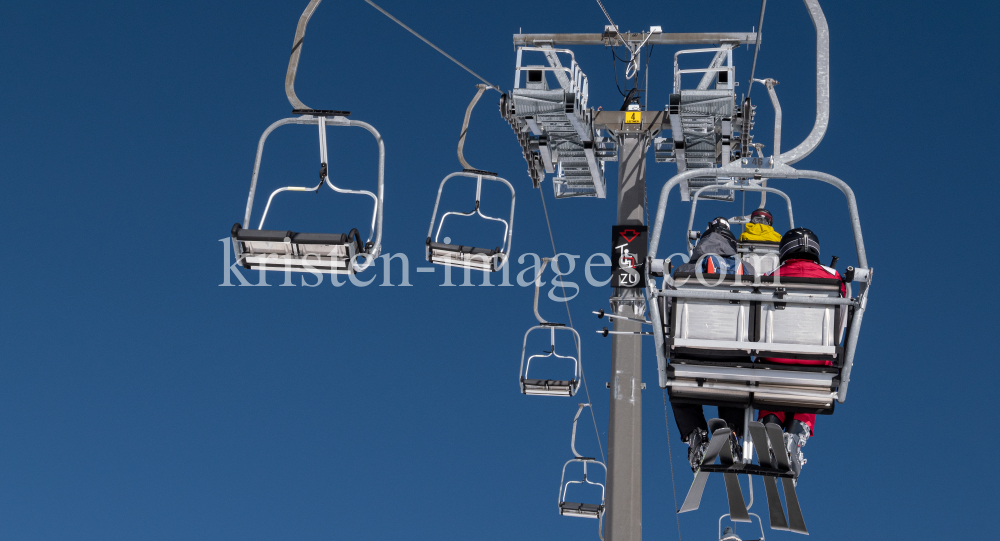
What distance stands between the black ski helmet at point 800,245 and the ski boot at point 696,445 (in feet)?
3.86

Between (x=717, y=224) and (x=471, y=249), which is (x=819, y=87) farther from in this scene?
(x=471, y=249)

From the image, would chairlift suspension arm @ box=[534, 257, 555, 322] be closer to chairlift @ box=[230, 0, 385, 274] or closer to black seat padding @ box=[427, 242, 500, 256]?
black seat padding @ box=[427, 242, 500, 256]

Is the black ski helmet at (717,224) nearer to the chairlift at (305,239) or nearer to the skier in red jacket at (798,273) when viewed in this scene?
the skier in red jacket at (798,273)

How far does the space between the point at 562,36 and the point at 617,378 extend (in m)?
3.26

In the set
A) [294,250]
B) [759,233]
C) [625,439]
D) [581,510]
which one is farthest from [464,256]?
[581,510]

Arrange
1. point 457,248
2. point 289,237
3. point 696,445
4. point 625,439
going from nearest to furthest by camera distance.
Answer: point 289,237 → point 696,445 → point 457,248 → point 625,439

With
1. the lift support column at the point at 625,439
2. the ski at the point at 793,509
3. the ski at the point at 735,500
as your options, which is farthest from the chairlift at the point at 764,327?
the lift support column at the point at 625,439

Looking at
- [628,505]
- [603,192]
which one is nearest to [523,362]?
[603,192]

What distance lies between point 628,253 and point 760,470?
2302mm

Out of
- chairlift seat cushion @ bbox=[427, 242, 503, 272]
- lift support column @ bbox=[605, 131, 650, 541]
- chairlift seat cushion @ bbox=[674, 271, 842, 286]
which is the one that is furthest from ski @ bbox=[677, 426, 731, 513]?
chairlift seat cushion @ bbox=[427, 242, 503, 272]

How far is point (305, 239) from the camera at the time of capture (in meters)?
4.58

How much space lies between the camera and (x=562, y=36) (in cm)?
830

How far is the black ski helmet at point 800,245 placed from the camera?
4742mm

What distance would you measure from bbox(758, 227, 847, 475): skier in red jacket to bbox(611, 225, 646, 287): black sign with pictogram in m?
1.83
